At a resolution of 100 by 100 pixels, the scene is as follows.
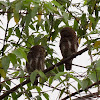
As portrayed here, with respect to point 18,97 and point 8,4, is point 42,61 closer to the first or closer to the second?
point 18,97

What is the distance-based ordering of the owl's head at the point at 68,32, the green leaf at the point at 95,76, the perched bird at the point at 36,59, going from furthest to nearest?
the owl's head at the point at 68,32 → the perched bird at the point at 36,59 → the green leaf at the point at 95,76

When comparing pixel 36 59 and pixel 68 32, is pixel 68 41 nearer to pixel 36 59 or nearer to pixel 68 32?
pixel 68 32

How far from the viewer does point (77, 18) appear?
2389mm

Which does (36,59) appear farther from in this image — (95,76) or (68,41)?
(95,76)

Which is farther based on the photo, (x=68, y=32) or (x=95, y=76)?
(x=68, y=32)

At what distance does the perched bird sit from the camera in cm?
271

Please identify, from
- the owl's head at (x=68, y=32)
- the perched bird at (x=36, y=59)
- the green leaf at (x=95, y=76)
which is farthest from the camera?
the owl's head at (x=68, y=32)

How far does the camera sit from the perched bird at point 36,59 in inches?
107

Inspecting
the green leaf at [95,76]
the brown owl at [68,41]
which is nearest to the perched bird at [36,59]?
the brown owl at [68,41]

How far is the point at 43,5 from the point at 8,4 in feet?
1.03

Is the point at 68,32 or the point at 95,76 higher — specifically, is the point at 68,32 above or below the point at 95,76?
above

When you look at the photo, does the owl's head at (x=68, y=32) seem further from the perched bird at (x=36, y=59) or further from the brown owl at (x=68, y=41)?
the perched bird at (x=36, y=59)

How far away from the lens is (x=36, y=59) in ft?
9.23

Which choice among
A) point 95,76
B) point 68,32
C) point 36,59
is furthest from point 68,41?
point 95,76
